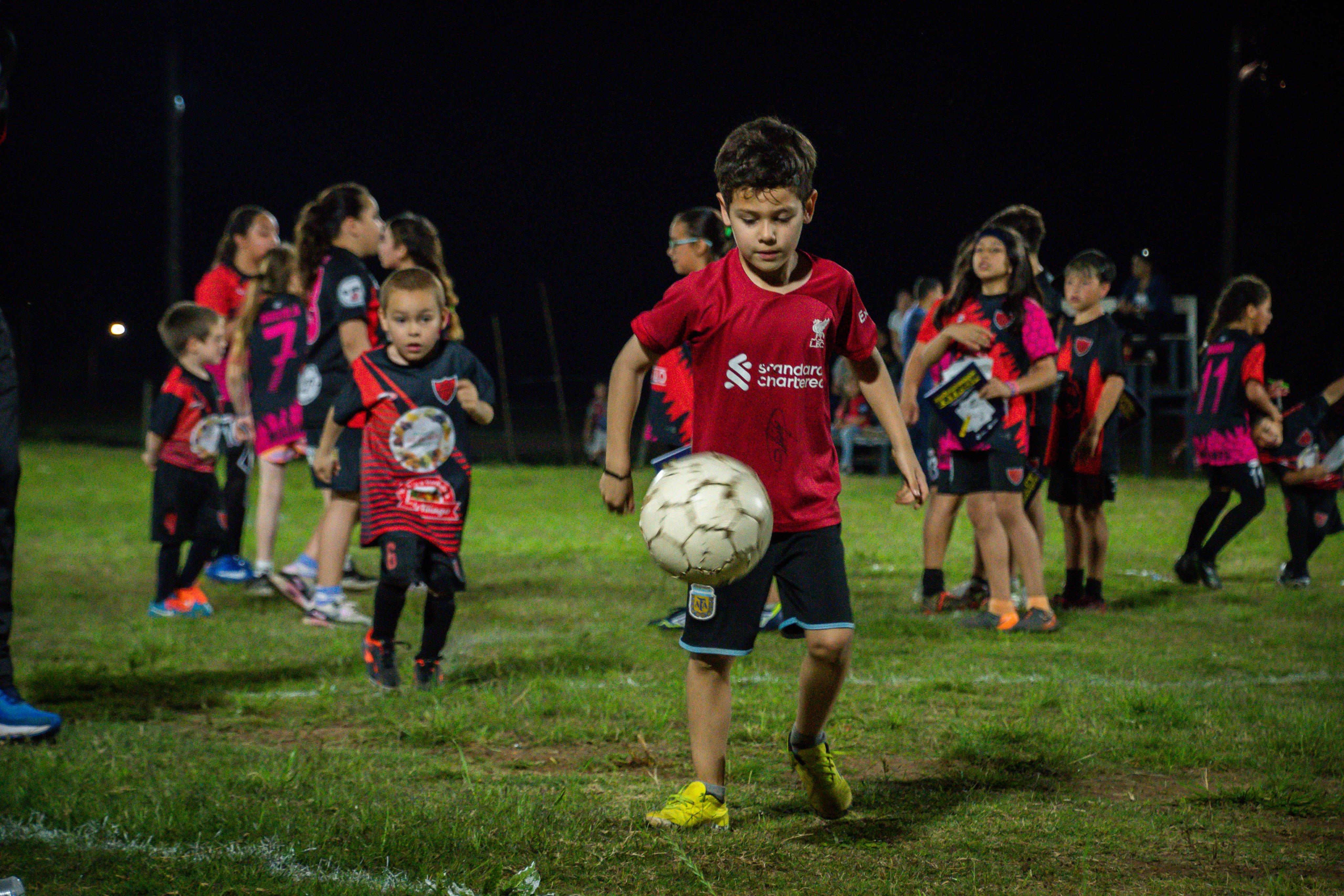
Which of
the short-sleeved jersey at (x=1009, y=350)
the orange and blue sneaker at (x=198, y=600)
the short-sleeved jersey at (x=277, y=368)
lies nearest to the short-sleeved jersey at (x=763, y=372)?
the short-sleeved jersey at (x=1009, y=350)

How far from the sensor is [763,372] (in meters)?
3.40

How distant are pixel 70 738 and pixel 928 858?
301 centimetres

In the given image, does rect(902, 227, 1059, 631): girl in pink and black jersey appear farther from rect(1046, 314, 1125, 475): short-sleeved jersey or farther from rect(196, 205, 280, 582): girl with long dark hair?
rect(196, 205, 280, 582): girl with long dark hair

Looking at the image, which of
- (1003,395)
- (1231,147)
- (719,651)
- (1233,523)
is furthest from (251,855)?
(1231,147)

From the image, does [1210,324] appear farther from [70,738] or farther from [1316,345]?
[1316,345]

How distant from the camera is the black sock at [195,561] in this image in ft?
22.6

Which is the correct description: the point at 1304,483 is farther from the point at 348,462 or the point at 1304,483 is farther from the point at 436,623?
the point at 348,462

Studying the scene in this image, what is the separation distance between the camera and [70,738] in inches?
169

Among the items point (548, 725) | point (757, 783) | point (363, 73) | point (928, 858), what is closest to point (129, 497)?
point (548, 725)

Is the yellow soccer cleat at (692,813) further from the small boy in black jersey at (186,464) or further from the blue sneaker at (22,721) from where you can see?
the small boy in black jersey at (186,464)

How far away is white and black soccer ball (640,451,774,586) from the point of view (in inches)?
122

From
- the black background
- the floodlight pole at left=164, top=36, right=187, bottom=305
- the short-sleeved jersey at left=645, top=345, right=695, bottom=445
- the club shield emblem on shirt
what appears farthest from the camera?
the black background

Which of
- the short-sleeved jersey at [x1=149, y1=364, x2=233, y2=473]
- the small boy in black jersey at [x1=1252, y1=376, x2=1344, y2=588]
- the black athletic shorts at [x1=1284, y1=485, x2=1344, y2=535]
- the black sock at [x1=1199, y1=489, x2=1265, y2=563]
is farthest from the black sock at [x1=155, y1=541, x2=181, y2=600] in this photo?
the black athletic shorts at [x1=1284, y1=485, x2=1344, y2=535]

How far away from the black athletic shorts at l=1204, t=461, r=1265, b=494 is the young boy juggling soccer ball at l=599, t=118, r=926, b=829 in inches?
209
